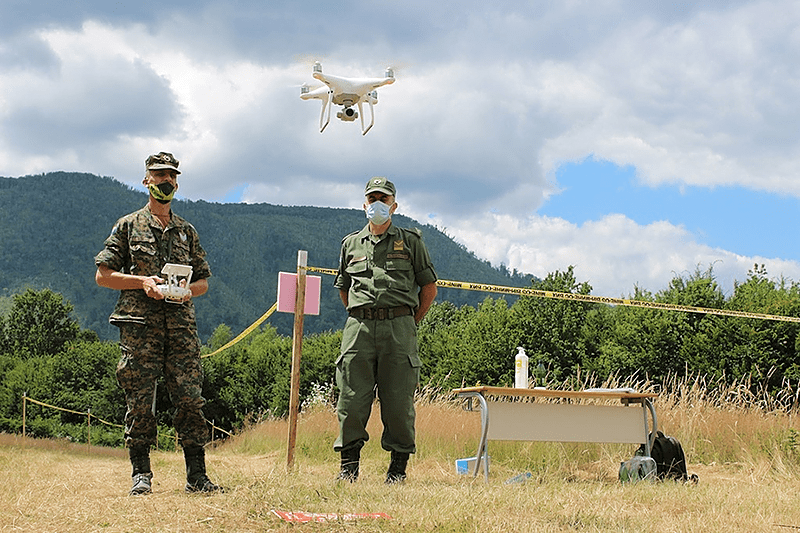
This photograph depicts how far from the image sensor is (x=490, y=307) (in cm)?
2378

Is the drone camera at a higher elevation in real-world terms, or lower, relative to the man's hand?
higher

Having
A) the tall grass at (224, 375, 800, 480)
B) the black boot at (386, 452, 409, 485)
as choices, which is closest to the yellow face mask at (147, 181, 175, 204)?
the black boot at (386, 452, 409, 485)

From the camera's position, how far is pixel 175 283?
4352 millimetres

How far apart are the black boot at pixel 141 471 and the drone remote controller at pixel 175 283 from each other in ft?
2.76

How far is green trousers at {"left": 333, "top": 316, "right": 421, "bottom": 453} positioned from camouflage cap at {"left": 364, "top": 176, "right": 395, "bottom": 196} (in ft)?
2.81

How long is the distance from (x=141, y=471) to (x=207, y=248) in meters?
171

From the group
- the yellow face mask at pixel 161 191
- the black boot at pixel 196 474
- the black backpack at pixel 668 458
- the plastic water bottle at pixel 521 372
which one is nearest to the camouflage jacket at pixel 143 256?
the yellow face mask at pixel 161 191

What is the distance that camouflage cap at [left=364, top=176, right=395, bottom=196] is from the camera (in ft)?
17.4

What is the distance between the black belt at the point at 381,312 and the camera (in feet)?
16.7

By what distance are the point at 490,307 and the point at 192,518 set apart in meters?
20.8

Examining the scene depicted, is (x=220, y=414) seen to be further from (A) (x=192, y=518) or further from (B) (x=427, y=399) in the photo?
(A) (x=192, y=518)

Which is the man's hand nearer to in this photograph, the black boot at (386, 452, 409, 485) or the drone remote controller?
the drone remote controller

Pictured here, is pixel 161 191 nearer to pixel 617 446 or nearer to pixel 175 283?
pixel 175 283

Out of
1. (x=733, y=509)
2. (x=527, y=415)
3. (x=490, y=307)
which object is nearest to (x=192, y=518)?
(x=733, y=509)
